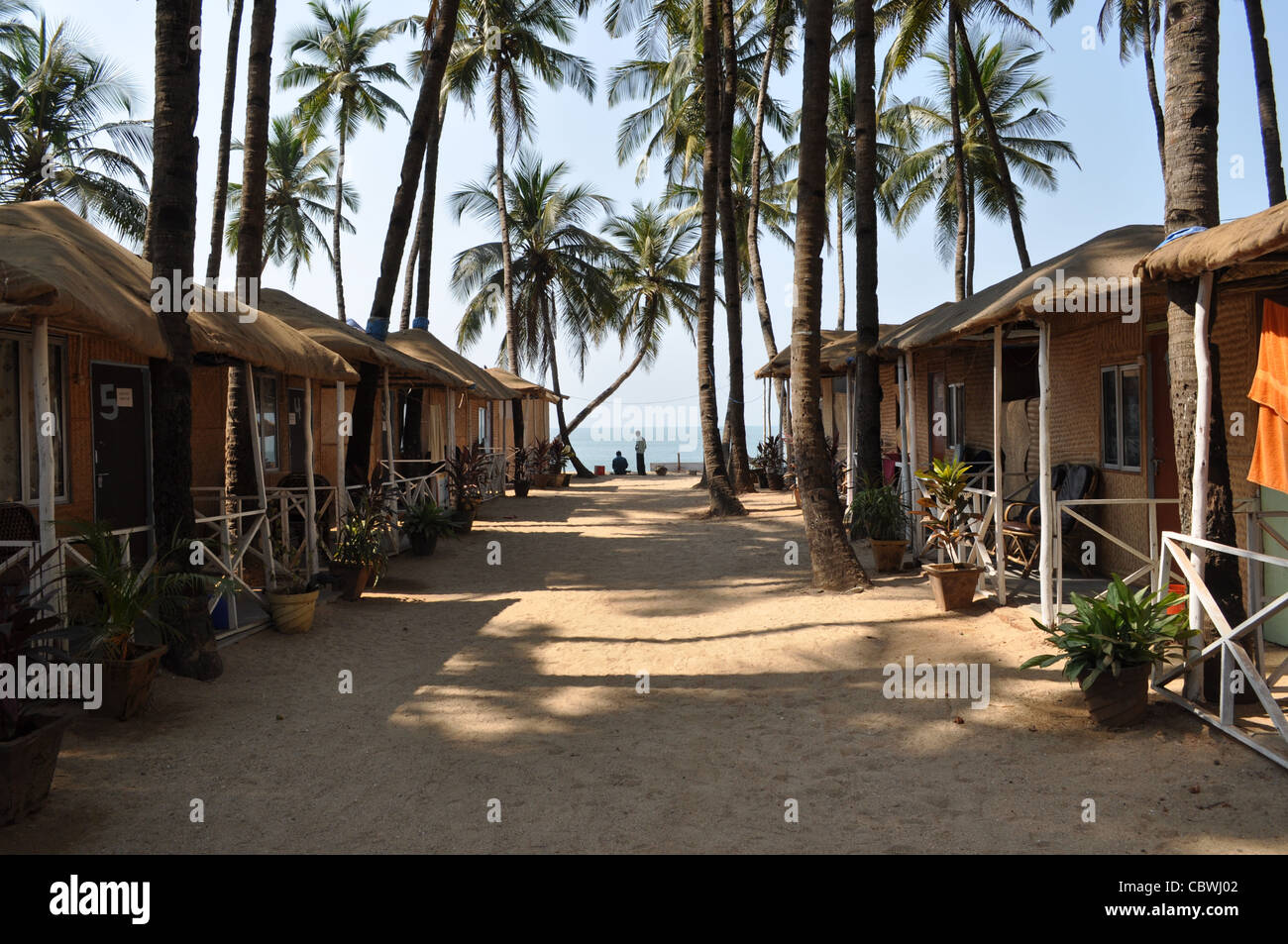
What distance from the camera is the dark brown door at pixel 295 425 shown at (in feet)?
41.2

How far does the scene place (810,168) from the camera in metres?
9.51

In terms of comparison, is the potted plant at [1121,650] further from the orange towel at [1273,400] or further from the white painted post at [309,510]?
the white painted post at [309,510]

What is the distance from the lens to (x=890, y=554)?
1010 centimetres

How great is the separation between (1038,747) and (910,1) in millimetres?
19522

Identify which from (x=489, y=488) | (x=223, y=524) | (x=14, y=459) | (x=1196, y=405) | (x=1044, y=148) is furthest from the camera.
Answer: (x=1044, y=148)

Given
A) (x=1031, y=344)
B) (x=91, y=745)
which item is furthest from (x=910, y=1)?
(x=91, y=745)

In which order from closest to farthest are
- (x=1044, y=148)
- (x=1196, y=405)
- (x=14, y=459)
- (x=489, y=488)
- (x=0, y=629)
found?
(x=0, y=629) < (x=1196, y=405) < (x=14, y=459) < (x=489, y=488) < (x=1044, y=148)

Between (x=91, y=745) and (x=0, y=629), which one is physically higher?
(x=0, y=629)

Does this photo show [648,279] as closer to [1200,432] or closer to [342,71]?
[342,71]

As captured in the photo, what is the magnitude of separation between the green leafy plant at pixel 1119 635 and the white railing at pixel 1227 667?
0.45 ft

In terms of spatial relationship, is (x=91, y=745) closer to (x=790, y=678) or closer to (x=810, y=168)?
(x=790, y=678)

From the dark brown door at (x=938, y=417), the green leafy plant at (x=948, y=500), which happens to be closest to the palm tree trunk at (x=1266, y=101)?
the dark brown door at (x=938, y=417)

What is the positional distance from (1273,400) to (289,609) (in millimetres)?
6979

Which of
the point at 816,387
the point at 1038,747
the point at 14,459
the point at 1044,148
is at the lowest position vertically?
the point at 1038,747
